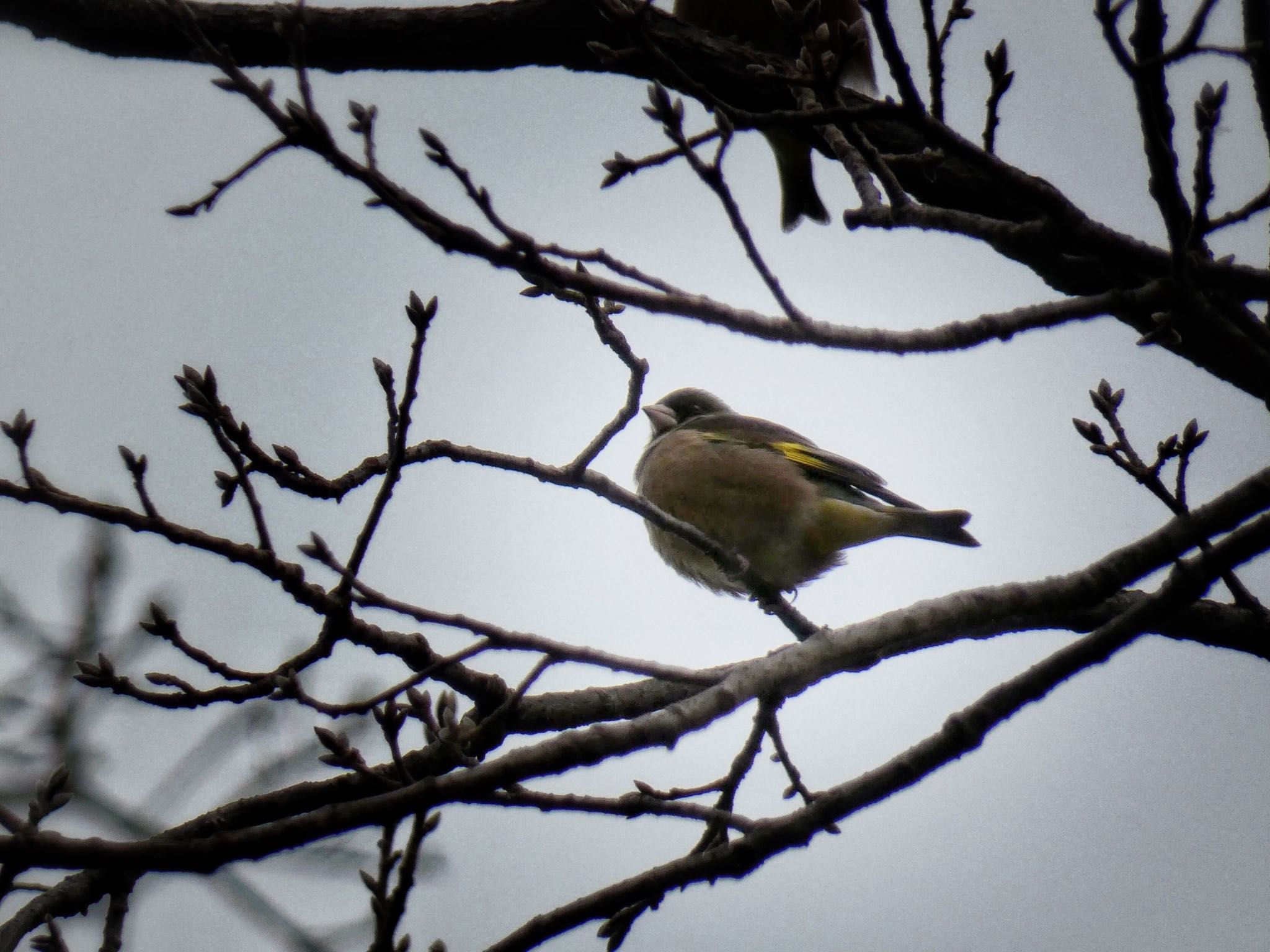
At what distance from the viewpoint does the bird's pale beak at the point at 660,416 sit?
639 centimetres

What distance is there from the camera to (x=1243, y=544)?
2553 millimetres

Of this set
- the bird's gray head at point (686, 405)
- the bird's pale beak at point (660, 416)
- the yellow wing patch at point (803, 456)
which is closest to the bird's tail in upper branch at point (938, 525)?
the yellow wing patch at point (803, 456)

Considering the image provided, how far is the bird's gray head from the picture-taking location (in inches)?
274

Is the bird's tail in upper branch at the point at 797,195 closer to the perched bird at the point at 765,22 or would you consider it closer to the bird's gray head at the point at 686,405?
the perched bird at the point at 765,22

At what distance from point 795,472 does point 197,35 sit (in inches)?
149

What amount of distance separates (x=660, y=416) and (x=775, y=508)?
1.44m

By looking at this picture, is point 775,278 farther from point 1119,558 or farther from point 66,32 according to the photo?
point 66,32

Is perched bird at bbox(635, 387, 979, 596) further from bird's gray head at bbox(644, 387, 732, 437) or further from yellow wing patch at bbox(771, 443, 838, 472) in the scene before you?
bird's gray head at bbox(644, 387, 732, 437)

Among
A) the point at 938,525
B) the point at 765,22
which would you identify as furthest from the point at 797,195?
the point at 938,525

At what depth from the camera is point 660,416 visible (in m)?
6.69

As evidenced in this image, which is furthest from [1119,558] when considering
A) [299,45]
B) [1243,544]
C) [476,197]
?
[299,45]

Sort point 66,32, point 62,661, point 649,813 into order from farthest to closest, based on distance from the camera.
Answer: point 66,32 → point 62,661 → point 649,813

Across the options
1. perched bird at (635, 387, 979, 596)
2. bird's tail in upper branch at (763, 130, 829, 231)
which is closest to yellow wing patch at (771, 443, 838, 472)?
perched bird at (635, 387, 979, 596)

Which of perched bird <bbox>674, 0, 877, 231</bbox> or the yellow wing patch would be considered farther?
perched bird <bbox>674, 0, 877, 231</bbox>
